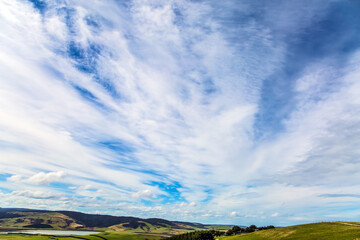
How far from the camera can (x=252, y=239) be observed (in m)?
130

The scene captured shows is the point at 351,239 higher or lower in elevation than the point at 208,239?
higher

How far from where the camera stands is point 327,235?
90312 millimetres

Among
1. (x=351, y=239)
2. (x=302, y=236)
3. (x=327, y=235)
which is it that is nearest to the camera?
(x=351, y=239)

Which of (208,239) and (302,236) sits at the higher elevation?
(302,236)

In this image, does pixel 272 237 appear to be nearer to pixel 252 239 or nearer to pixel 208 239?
pixel 252 239

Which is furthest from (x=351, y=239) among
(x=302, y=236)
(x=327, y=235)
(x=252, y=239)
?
(x=252, y=239)

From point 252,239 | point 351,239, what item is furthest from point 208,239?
point 351,239

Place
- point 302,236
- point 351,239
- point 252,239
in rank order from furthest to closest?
point 252,239
point 302,236
point 351,239

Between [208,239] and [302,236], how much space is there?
11926 cm

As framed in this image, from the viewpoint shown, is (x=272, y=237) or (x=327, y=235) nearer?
(x=327, y=235)

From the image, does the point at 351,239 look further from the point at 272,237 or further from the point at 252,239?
the point at 252,239

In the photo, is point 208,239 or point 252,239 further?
point 208,239

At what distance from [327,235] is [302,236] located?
12.4 meters

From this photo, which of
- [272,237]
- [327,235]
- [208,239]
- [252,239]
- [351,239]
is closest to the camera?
[351,239]
